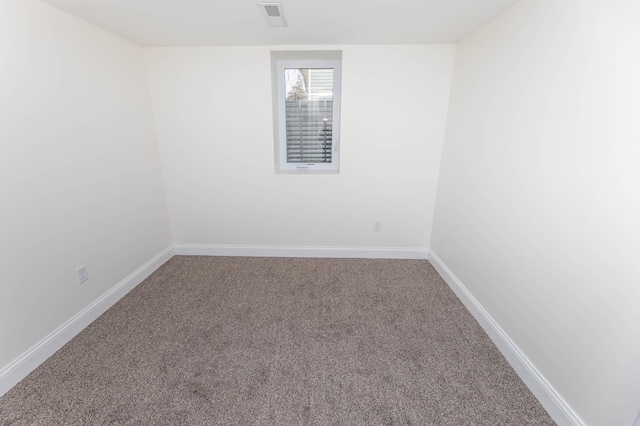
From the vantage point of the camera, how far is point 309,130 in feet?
9.29

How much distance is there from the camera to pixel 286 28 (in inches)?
80.0

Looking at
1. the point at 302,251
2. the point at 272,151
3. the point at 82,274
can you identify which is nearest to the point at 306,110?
the point at 272,151

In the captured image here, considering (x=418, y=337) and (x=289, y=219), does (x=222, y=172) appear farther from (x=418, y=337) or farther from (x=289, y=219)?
(x=418, y=337)

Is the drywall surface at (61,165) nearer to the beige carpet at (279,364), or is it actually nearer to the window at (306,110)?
the beige carpet at (279,364)

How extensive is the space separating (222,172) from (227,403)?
2030 mm

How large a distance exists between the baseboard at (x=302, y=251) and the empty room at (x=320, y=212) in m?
0.03

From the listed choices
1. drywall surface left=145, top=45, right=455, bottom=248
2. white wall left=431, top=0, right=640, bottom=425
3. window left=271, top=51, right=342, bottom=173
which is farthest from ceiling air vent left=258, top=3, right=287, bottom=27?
white wall left=431, top=0, right=640, bottom=425

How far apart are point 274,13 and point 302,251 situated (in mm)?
2127

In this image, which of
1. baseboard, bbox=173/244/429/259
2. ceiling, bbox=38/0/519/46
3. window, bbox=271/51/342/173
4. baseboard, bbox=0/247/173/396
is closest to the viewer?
baseboard, bbox=0/247/173/396

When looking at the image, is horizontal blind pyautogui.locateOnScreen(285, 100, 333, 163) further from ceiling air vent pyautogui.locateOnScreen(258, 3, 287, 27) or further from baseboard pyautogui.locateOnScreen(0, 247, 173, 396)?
baseboard pyautogui.locateOnScreen(0, 247, 173, 396)

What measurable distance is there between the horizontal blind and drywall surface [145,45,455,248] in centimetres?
24

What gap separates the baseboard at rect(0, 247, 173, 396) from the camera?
1468 mm

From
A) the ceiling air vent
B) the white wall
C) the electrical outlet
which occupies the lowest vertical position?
the electrical outlet

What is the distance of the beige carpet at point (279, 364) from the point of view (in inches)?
53.0
